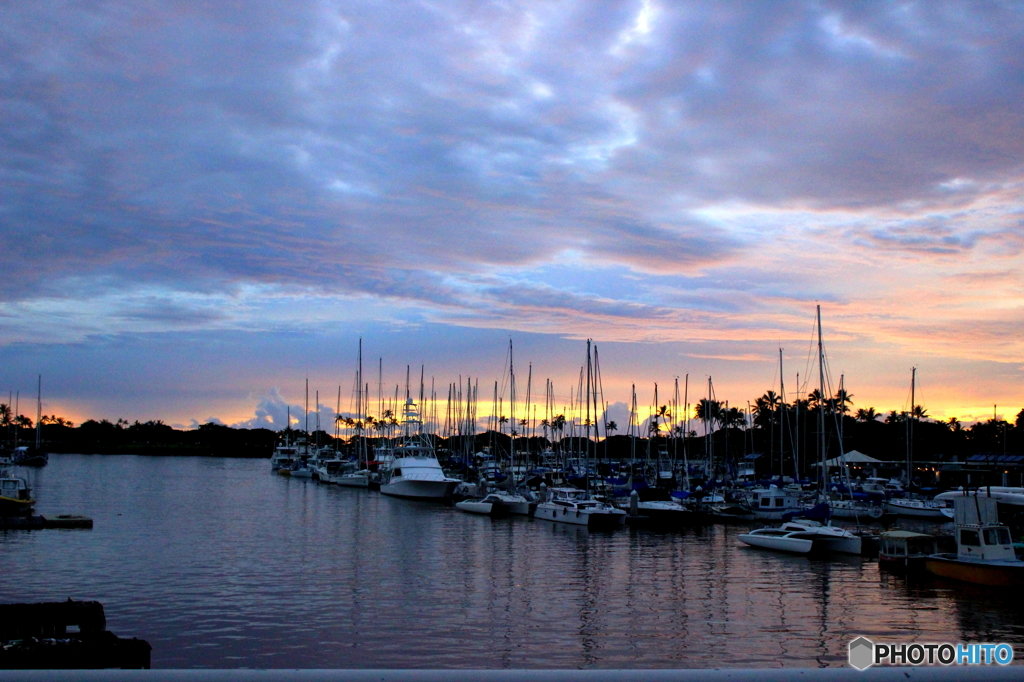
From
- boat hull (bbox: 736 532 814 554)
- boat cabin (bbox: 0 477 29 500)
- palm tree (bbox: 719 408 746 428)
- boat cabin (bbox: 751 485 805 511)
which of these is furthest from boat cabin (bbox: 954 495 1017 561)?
palm tree (bbox: 719 408 746 428)

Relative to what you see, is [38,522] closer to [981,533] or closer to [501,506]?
[501,506]

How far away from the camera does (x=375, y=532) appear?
55938mm

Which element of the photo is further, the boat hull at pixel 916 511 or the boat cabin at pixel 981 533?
the boat hull at pixel 916 511

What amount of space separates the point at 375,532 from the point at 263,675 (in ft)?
177

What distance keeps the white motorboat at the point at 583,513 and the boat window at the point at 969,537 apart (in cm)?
2554

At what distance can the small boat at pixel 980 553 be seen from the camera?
34938mm

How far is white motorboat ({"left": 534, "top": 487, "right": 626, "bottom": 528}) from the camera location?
59.8 m

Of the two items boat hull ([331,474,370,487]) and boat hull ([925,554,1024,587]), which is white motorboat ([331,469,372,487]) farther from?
boat hull ([925,554,1024,587])

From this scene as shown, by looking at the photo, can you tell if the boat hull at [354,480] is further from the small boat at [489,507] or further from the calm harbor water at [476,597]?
the calm harbor water at [476,597]

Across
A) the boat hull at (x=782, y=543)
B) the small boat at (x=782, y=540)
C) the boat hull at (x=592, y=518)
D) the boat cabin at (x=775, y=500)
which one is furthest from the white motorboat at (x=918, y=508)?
the boat hull at (x=592, y=518)

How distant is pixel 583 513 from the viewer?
5997 centimetres

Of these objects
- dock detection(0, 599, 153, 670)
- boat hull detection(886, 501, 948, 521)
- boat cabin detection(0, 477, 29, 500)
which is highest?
dock detection(0, 599, 153, 670)

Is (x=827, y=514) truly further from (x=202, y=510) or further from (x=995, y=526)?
(x=202, y=510)

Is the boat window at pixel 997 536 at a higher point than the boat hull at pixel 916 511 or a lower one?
higher
